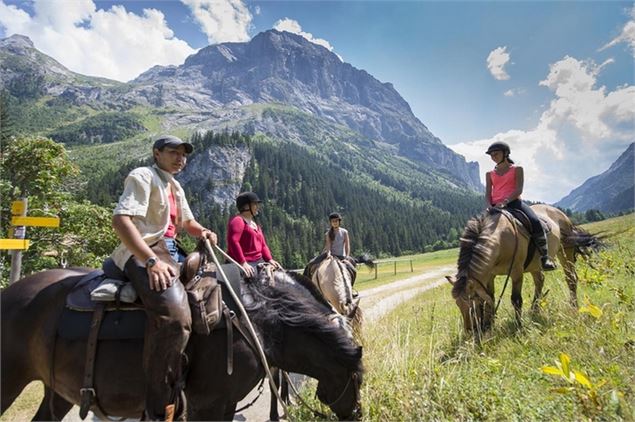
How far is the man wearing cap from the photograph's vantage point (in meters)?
2.78

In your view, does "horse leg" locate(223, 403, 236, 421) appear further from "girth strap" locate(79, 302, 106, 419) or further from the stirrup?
the stirrup

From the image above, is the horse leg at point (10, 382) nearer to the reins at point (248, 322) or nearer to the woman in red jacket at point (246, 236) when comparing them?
the reins at point (248, 322)

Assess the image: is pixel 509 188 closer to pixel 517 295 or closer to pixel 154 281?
pixel 517 295

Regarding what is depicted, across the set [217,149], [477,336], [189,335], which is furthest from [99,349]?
[217,149]

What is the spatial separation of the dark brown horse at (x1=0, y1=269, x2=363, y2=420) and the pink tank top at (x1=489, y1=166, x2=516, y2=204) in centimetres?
559

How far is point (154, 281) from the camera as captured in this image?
2787 millimetres

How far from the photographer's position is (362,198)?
588 ft

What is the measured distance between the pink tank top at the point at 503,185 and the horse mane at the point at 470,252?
933 mm

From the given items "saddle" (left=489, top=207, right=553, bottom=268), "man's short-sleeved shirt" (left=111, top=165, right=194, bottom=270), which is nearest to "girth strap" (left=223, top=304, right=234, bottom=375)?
"man's short-sleeved shirt" (left=111, top=165, right=194, bottom=270)

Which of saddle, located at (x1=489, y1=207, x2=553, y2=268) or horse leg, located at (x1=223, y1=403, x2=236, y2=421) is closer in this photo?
horse leg, located at (x1=223, y1=403, x2=236, y2=421)

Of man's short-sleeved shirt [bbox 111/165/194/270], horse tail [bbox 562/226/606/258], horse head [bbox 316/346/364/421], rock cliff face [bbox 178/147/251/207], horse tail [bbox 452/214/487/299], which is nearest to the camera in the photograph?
man's short-sleeved shirt [bbox 111/165/194/270]

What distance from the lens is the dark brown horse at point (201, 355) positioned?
302 centimetres

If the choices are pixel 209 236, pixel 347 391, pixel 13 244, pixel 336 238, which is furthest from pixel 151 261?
pixel 336 238

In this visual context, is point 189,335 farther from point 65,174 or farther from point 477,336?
point 65,174
